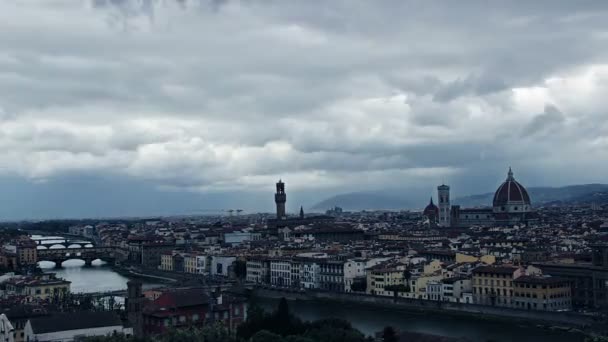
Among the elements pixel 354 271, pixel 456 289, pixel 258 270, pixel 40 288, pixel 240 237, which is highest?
pixel 240 237

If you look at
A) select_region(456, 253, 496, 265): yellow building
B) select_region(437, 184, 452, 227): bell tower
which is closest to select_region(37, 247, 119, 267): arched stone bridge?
select_region(456, 253, 496, 265): yellow building

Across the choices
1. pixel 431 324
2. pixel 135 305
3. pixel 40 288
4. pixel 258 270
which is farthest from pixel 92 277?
pixel 135 305

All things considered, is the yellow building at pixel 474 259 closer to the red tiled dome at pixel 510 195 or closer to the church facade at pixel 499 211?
the church facade at pixel 499 211

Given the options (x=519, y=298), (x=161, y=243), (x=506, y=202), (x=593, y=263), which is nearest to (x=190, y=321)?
(x=519, y=298)

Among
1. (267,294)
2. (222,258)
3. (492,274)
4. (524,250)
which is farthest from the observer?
(222,258)

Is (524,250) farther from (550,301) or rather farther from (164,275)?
(164,275)

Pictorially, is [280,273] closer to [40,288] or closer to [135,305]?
[40,288]

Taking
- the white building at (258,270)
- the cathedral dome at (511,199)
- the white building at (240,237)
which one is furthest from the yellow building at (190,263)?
the cathedral dome at (511,199)
